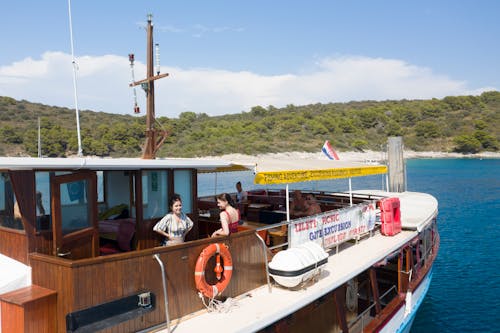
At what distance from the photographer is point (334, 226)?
909 cm

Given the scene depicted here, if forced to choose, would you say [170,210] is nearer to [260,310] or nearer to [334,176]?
[260,310]

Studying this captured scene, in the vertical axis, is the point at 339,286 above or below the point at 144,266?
below

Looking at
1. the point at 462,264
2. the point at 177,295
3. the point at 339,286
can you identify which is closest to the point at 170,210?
the point at 177,295

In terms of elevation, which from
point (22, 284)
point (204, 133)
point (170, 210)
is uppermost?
point (204, 133)

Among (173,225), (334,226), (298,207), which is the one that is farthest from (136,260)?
(298,207)

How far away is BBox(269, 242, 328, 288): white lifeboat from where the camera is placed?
21.5 feet

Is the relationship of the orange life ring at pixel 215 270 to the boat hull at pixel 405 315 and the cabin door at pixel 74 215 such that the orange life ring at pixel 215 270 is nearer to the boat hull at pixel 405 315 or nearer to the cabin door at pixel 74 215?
the cabin door at pixel 74 215

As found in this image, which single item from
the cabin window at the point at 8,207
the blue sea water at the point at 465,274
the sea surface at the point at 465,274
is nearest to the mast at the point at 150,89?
the cabin window at the point at 8,207

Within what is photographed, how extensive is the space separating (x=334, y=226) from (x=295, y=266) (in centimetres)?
277

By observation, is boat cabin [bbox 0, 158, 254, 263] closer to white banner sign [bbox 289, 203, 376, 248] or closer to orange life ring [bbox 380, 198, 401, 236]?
white banner sign [bbox 289, 203, 376, 248]

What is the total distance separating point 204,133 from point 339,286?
7612 cm

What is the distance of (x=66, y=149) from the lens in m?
48.9

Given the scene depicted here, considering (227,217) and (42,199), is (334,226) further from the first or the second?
(42,199)

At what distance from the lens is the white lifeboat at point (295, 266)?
657 centimetres
